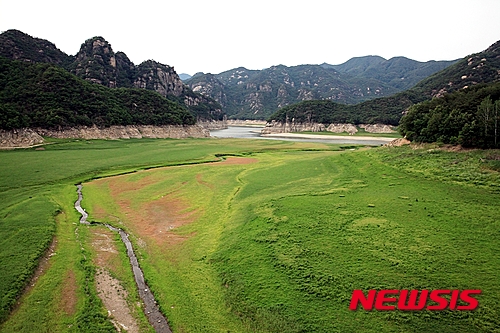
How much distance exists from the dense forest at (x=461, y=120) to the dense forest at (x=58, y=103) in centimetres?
7509

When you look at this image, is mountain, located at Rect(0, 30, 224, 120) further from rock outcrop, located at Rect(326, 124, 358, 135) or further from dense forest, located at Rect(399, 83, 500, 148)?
dense forest, located at Rect(399, 83, 500, 148)

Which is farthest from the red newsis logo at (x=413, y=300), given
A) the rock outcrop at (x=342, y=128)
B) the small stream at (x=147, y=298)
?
the rock outcrop at (x=342, y=128)

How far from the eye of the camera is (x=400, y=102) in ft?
538

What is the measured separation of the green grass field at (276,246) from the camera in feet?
36.1

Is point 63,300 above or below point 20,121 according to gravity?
below

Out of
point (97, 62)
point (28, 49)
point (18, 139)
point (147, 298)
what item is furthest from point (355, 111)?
point (147, 298)

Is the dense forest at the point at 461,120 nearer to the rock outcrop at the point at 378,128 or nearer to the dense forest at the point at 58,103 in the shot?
the dense forest at the point at 58,103

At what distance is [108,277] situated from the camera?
47.5ft

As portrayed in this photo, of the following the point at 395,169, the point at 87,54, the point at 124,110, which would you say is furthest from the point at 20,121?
the point at 87,54

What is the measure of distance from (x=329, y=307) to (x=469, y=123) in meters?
33.7

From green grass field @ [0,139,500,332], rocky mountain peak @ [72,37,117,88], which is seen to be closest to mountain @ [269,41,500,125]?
rocky mountain peak @ [72,37,117,88]

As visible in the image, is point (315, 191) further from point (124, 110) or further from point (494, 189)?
point (124, 110)

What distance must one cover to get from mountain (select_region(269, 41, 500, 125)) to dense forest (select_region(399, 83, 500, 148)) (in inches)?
4124

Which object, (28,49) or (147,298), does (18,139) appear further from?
(28,49)
